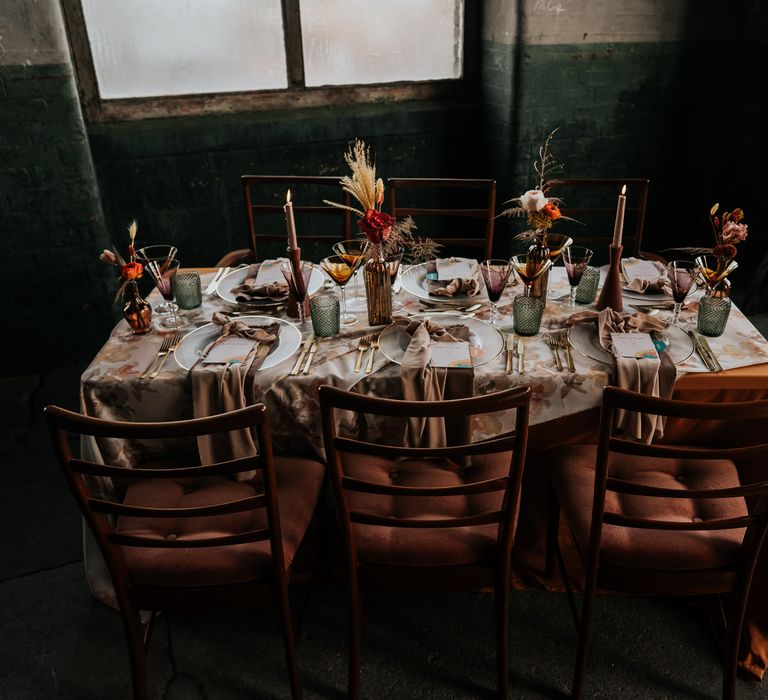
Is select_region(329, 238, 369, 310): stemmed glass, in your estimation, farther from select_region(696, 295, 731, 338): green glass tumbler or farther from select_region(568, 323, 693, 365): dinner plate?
select_region(696, 295, 731, 338): green glass tumbler

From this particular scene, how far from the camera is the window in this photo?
3.17m

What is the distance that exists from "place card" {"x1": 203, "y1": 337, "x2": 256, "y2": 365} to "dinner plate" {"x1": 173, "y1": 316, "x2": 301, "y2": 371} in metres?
0.05

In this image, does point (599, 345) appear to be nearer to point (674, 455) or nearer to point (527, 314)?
point (527, 314)

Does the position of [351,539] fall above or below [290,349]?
below

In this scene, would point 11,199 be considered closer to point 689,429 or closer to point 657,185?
point 689,429

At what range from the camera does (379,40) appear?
3488 mm

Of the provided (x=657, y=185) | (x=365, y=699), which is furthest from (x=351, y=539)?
(x=657, y=185)

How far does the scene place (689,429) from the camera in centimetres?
182

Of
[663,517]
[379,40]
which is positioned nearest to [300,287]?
[663,517]

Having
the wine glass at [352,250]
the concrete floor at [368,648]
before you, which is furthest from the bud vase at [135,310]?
the concrete floor at [368,648]

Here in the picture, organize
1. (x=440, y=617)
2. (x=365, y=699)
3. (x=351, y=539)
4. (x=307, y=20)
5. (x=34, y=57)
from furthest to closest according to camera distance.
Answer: (x=307, y=20)
(x=34, y=57)
(x=440, y=617)
(x=365, y=699)
(x=351, y=539)

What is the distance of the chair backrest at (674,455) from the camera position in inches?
49.5

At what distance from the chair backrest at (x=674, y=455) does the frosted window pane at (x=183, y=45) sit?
9.09ft

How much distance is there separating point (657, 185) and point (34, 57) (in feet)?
10.4
